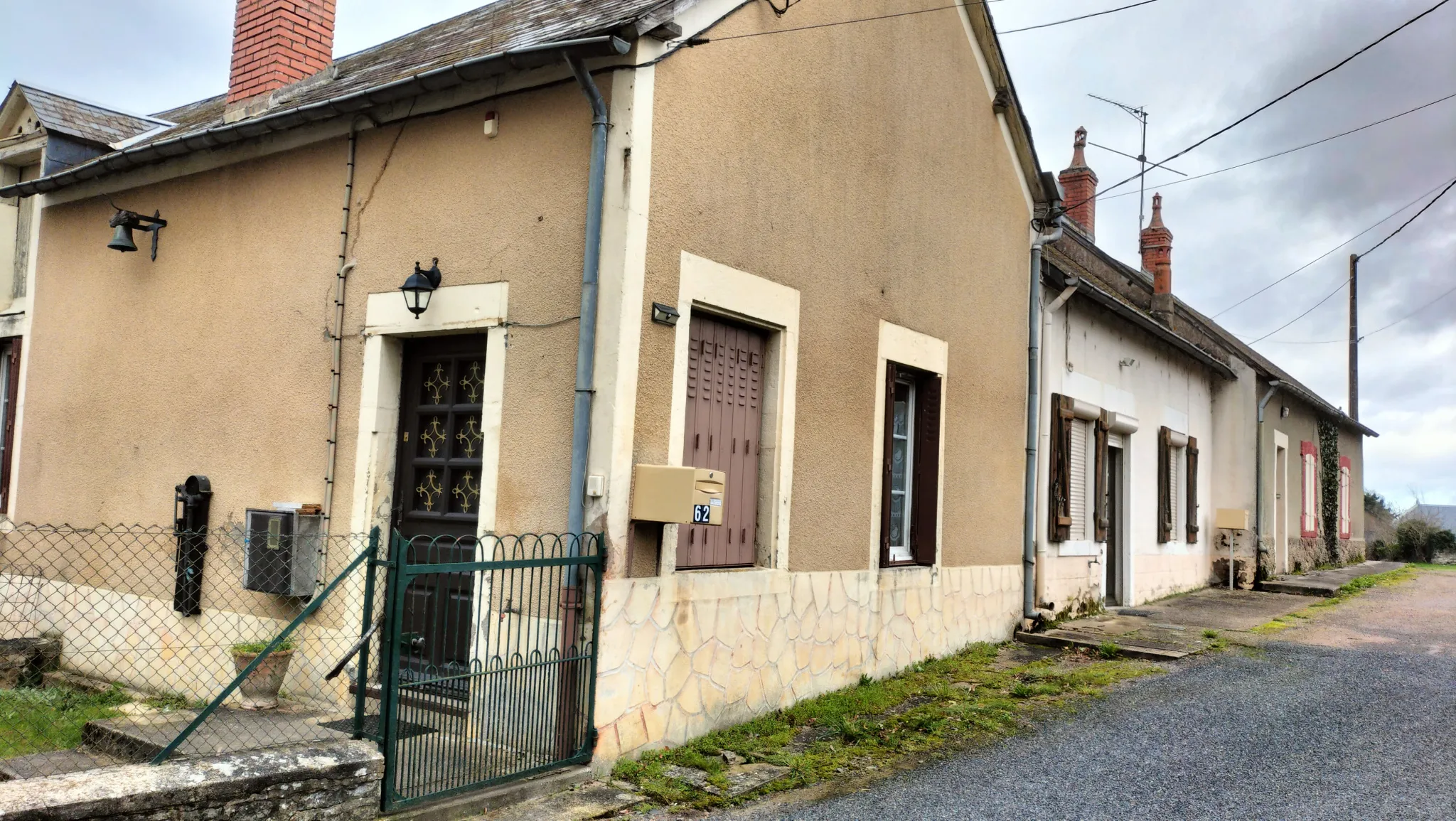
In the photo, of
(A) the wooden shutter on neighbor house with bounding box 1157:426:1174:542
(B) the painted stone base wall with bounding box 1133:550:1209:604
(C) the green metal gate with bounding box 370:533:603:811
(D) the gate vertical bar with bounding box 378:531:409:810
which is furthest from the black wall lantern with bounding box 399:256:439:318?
(A) the wooden shutter on neighbor house with bounding box 1157:426:1174:542

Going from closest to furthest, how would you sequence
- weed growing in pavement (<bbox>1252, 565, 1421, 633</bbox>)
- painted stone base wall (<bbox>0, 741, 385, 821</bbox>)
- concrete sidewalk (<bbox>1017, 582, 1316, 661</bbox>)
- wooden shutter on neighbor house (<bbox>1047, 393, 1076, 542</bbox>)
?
painted stone base wall (<bbox>0, 741, 385, 821</bbox>)
concrete sidewalk (<bbox>1017, 582, 1316, 661</bbox>)
wooden shutter on neighbor house (<bbox>1047, 393, 1076, 542</bbox>)
weed growing in pavement (<bbox>1252, 565, 1421, 633</bbox>)

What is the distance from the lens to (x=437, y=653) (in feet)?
20.8

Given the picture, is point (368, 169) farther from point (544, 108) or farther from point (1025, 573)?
point (1025, 573)

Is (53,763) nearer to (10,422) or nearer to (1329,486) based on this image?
(10,422)

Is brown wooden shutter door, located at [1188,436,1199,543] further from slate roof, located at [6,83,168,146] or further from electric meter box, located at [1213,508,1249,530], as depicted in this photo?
slate roof, located at [6,83,168,146]

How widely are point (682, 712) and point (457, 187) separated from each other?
3.40 meters

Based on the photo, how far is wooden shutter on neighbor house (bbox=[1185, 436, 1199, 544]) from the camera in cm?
1518

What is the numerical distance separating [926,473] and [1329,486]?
1823 centimetres

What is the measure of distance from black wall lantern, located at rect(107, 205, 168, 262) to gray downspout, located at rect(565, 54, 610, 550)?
4.35m

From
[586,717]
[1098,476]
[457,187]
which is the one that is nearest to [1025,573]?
[1098,476]

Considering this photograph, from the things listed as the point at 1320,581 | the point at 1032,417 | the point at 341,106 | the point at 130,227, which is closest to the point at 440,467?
the point at 341,106

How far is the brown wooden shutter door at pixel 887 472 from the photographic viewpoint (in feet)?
26.2

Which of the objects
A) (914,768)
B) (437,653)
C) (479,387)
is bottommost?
(914,768)

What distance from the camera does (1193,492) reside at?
15.4 m
